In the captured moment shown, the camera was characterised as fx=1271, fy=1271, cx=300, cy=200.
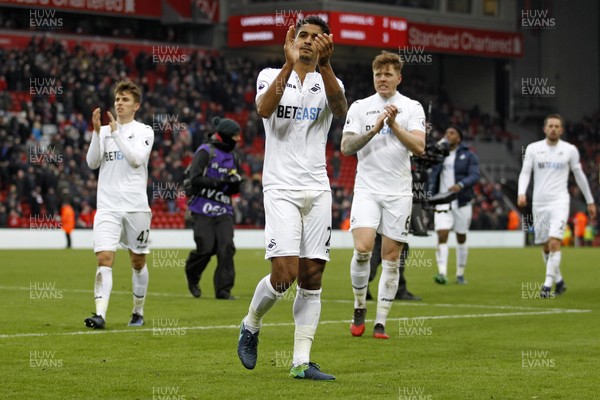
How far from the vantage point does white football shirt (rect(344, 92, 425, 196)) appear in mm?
12366

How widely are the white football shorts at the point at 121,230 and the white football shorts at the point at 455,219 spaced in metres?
10.2

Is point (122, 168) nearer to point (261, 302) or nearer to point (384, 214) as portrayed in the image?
point (384, 214)

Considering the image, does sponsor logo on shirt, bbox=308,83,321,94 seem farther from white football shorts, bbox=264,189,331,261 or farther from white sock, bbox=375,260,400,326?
white sock, bbox=375,260,400,326

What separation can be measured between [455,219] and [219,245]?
6356 millimetres

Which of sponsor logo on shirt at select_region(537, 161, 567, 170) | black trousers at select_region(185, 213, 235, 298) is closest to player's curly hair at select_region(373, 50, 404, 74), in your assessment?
black trousers at select_region(185, 213, 235, 298)

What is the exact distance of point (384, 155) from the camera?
41.4ft

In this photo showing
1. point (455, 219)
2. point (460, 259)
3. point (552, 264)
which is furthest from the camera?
point (455, 219)

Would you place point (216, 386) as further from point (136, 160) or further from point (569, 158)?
point (569, 158)

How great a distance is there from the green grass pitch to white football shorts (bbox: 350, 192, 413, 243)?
3.40ft

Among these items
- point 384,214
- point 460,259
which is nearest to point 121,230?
point 384,214

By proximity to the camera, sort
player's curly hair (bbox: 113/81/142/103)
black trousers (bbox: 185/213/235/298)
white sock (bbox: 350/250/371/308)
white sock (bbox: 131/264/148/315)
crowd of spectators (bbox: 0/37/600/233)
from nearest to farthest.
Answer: white sock (bbox: 350/250/371/308) → player's curly hair (bbox: 113/81/142/103) → white sock (bbox: 131/264/148/315) → black trousers (bbox: 185/213/235/298) → crowd of spectators (bbox: 0/37/600/233)

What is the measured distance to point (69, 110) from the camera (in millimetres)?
40250

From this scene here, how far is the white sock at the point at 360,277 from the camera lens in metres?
12.5

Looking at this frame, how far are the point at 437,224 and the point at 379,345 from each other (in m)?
11.0
